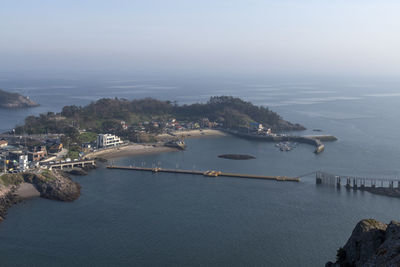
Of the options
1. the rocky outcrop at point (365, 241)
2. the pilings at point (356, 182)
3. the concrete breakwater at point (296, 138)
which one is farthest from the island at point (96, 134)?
the rocky outcrop at point (365, 241)

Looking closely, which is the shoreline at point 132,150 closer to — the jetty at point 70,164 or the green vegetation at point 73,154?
the green vegetation at point 73,154

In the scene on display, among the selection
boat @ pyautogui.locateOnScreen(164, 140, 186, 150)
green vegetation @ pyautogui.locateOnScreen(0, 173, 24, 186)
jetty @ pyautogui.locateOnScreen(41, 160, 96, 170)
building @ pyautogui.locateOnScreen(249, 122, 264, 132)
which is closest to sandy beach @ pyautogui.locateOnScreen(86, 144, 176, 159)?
boat @ pyautogui.locateOnScreen(164, 140, 186, 150)

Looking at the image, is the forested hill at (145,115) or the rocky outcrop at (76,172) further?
the forested hill at (145,115)

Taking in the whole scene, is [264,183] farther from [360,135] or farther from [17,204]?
[360,135]

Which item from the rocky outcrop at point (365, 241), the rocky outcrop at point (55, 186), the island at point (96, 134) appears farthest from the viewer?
the island at point (96, 134)

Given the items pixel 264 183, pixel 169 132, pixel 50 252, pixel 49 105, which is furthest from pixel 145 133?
pixel 49 105

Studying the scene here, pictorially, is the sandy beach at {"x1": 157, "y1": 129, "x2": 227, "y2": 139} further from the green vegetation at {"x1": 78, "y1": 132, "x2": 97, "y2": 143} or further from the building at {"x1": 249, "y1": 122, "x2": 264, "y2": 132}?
the green vegetation at {"x1": 78, "y1": 132, "x2": 97, "y2": 143}
